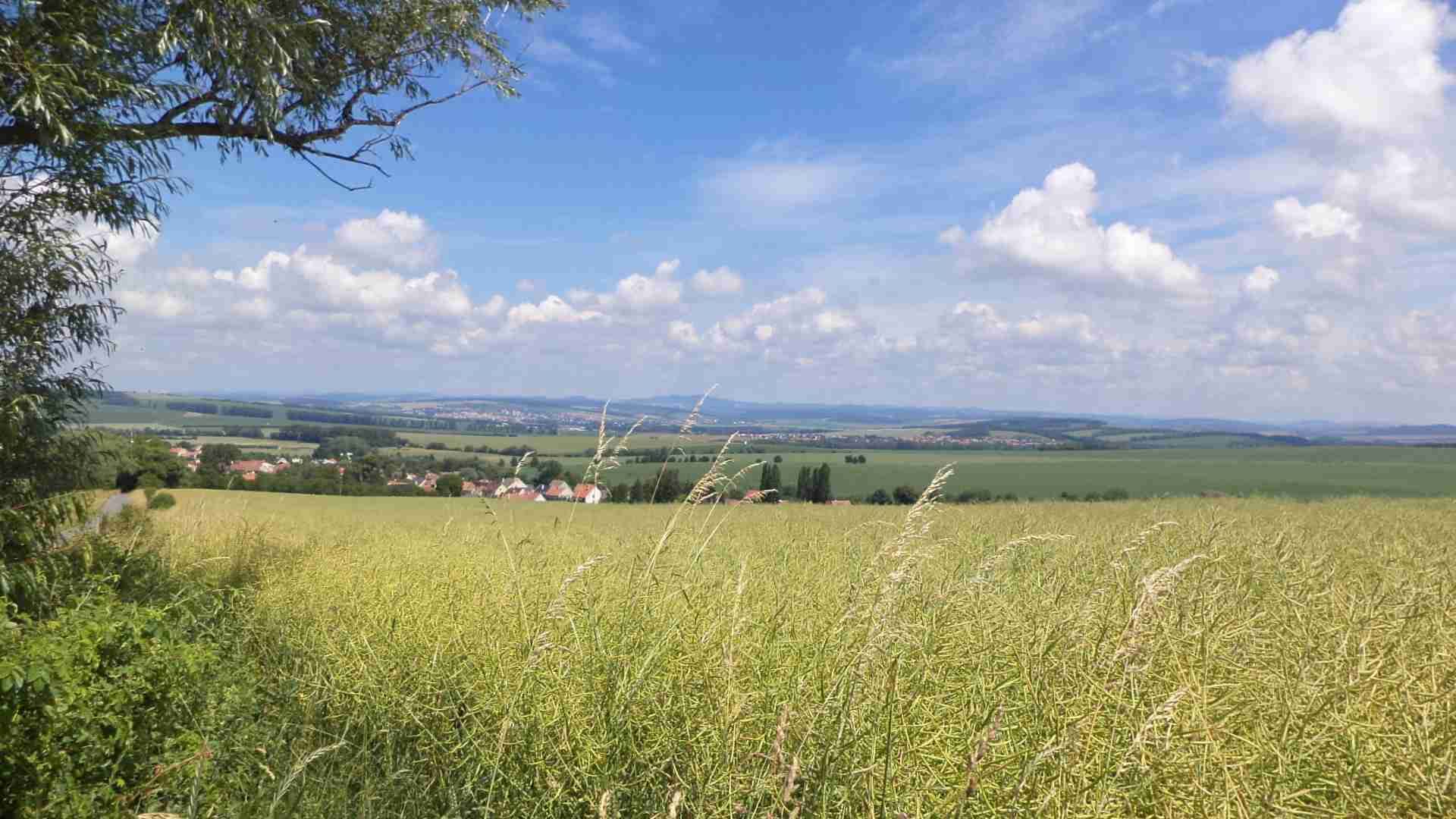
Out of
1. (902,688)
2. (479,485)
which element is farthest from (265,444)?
(902,688)

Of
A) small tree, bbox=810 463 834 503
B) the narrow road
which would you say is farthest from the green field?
the narrow road

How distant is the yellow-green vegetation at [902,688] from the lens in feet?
7.91

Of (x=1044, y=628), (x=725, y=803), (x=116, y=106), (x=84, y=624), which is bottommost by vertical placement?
(x=725, y=803)

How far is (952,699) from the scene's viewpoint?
3221 millimetres

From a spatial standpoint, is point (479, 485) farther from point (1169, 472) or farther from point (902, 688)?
point (1169, 472)

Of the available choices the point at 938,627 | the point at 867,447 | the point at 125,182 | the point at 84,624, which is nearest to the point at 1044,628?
the point at 938,627

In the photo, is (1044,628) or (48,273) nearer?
(1044,628)

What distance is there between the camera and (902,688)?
3068mm

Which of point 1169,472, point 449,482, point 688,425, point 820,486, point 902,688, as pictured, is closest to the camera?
point 902,688

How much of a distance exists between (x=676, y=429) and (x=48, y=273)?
241 inches

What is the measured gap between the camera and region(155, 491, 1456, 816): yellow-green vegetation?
2.41 metres

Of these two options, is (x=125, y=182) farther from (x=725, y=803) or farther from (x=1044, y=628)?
(x=1044, y=628)

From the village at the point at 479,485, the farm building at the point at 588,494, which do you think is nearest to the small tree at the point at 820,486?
the village at the point at 479,485

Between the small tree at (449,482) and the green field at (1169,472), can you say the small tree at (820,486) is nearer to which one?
the green field at (1169,472)
